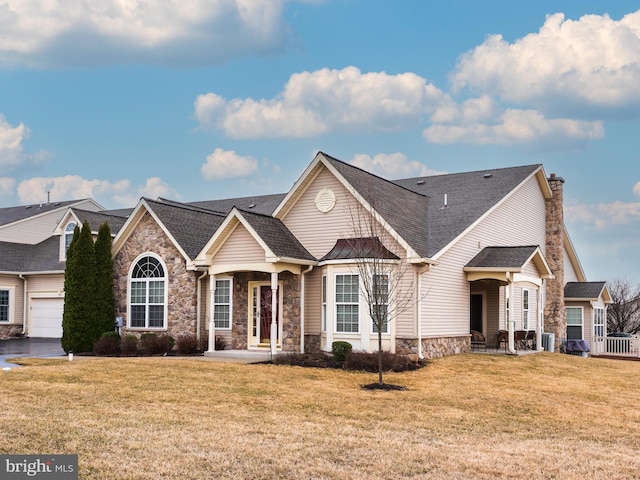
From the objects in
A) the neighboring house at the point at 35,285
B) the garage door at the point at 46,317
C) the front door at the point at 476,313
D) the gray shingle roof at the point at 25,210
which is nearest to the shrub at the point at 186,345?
the neighboring house at the point at 35,285

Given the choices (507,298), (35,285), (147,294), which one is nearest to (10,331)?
(35,285)

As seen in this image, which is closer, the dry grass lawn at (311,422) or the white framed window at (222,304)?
the dry grass lawn at (311,422)

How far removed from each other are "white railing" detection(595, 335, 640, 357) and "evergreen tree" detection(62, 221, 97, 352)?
22692 mm

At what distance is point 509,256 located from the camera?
79.9 ft

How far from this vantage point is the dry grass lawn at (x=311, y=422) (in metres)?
9.36

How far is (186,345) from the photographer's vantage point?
2388 centimetres

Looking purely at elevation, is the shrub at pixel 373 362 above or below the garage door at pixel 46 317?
below

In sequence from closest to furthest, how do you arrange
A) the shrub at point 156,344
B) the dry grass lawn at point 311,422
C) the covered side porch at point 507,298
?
the dry grass lawn at point 311,422
the shrub at point 156,344
the covered side porch at point 507,298

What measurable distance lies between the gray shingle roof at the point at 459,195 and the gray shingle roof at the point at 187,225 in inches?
293

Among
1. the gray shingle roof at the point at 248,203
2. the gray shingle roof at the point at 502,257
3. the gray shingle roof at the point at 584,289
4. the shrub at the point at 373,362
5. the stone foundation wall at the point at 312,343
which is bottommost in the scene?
the shrub at the point at 373,362

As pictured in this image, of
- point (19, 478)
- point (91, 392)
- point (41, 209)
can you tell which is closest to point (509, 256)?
point (91, 392)

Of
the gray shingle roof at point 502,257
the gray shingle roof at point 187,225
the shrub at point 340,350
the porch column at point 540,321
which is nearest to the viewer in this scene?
the shrub at point 340,350

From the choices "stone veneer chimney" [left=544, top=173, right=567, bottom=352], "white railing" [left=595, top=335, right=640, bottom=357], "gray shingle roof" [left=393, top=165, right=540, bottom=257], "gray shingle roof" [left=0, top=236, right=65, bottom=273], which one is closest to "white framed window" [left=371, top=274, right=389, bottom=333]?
"gray shingle roof" [left=393, top=165, right=540, bottom=257]

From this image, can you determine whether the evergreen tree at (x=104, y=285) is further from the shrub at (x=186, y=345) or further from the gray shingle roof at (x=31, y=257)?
the gray shingle roof at (x=31, y=257)
